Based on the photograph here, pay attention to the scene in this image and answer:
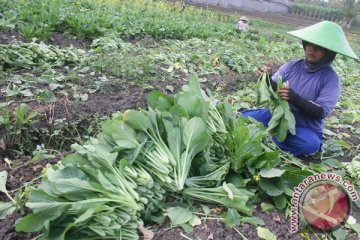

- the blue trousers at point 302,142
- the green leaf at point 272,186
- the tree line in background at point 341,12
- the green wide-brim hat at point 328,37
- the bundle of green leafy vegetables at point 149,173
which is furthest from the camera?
the tree line in background at point 341,12

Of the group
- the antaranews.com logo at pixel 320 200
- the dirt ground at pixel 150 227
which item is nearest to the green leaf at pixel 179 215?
the dirt ground at pixel 150 227

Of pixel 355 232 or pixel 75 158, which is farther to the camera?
pixel 355 232

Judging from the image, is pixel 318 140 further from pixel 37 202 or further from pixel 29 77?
pixel 29 77

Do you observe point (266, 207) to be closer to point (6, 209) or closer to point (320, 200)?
point (320, 200)

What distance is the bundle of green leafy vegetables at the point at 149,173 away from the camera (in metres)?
1.74

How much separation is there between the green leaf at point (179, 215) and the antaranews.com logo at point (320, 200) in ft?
2.05

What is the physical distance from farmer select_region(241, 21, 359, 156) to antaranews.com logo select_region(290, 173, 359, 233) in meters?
0.97

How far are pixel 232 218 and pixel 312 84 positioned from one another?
1.70 metres

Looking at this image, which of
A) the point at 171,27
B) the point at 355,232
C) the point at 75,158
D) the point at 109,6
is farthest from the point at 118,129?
the point at 109,6

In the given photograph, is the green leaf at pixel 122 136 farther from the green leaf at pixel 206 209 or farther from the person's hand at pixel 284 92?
the person's hand at pixel 284 92

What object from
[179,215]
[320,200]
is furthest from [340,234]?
[179,215]

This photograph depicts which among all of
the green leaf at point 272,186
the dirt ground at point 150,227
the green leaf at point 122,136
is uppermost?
the green leaf at point 122,136

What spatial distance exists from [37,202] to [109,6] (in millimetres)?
8390

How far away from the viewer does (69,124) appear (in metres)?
3.22
